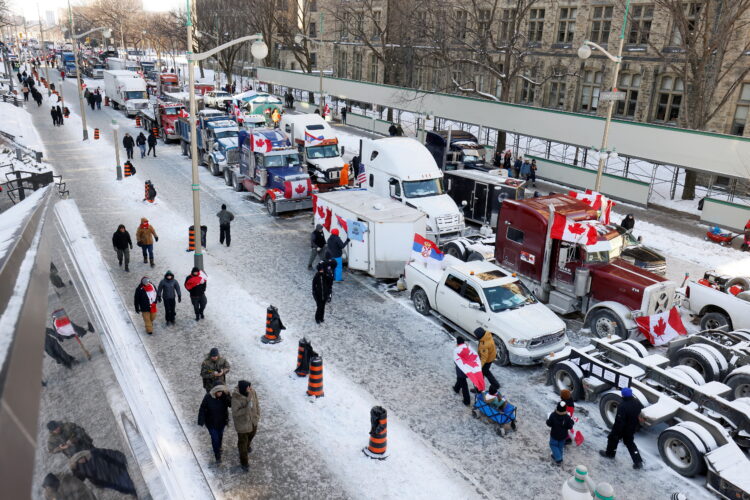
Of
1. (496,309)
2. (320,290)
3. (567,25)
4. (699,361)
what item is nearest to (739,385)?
(699,361)

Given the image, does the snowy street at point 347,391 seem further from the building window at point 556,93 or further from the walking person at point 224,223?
the building window at point 556,93

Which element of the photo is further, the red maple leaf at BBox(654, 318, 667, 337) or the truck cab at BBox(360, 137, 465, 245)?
the truck cab at BBox(360, 137, 465, 245)

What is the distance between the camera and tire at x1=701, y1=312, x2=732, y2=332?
1523 centimetres

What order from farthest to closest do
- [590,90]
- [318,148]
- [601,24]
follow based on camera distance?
[590,90]
[601,24]
[318,148]

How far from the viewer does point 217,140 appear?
2998 cm

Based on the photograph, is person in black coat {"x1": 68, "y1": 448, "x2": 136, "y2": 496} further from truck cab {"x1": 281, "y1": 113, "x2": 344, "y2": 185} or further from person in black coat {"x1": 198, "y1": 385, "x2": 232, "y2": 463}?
truck cab {"x1": 281, "y1": 113, "x2": 344, "y2": 185}

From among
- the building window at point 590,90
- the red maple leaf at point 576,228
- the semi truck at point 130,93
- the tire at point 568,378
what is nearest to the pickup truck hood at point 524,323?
the tire at point 568,378

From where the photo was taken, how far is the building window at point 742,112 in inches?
1277

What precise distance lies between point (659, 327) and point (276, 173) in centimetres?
1619

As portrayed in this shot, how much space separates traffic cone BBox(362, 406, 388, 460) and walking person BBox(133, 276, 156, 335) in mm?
6789

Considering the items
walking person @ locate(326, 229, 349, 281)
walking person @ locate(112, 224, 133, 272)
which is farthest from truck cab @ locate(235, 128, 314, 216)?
walking person @ locate(112, 224, 133, 272)

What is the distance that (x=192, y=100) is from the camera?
1714cm

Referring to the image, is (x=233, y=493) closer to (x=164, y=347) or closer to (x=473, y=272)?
(x=164, y=347)

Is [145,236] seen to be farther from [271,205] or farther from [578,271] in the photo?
[578,271]
